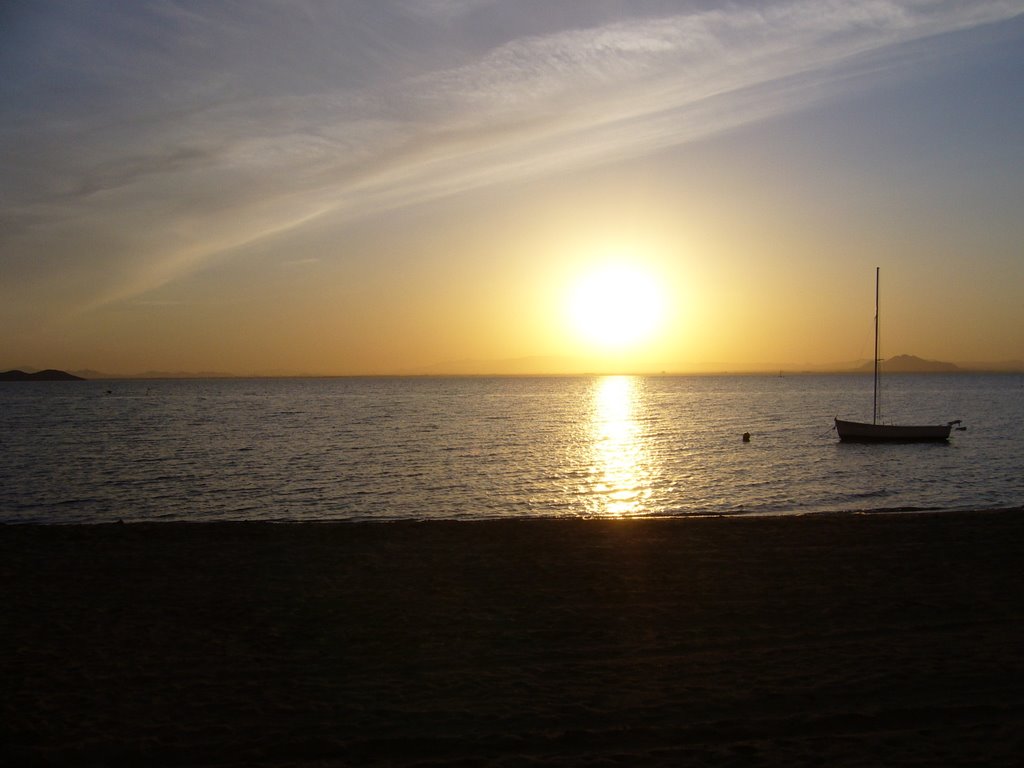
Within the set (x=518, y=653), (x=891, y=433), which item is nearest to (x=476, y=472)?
(x=518, y=653)

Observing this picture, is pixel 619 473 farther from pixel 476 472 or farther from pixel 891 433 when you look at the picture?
pixel 891 433

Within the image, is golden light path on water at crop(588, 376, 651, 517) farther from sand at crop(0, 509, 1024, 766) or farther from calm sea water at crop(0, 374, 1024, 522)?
sand at crop(0, 509, 1024, 766)

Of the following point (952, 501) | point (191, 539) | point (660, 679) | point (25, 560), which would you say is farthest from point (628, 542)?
point (952, 501)

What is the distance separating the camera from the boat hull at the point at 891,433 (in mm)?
56469

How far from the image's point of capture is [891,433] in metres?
57.0

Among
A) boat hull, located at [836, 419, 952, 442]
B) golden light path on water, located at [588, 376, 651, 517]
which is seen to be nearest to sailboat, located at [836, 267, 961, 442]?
boat hull, located at [836, 419, 952, 442]

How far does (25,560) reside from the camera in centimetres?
1570

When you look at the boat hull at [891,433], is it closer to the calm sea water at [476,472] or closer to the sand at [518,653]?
the calm sea water at [476,472]

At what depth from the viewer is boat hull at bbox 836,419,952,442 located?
56469mm

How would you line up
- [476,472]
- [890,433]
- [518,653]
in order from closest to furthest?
[518,653]
[476,472]
[890,433]

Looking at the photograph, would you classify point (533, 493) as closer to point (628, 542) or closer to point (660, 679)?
point (628, 542)

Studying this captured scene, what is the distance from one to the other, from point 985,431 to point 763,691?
2783 inches

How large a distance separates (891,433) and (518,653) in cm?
5446

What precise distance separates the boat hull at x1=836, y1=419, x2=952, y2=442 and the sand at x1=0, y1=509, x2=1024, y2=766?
4171 cm
